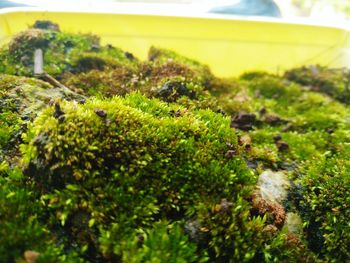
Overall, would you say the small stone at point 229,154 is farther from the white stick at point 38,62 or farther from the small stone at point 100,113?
the white stick at point 38,62

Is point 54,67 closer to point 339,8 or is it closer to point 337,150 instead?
point 337,150

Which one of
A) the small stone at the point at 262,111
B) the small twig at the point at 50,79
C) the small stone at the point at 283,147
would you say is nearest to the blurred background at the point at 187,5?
the small twig at the point at 50,79

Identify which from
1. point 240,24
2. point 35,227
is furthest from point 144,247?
point 240,24

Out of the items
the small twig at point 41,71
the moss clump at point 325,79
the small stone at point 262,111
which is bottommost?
the small stone at point 262,111

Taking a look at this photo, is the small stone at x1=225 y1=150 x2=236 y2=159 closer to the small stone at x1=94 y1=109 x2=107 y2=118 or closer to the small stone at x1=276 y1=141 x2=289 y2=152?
the small stone at x1=94 y1=109 x2=107 y2=118

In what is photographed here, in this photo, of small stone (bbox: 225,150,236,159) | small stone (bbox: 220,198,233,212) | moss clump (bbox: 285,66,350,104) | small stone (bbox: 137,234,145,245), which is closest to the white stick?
small stone (bbox: 225,150,236,159)
